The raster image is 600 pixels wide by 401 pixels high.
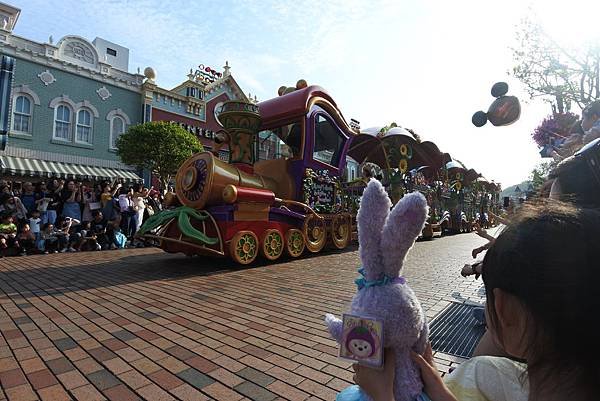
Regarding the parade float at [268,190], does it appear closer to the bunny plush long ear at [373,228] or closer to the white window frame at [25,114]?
the bunny plush long ear at [373,228]

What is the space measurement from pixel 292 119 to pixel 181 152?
1207cm

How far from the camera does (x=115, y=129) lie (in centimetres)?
1978

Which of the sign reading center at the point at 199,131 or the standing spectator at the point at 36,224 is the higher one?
the sign reading center at the point at 199,131

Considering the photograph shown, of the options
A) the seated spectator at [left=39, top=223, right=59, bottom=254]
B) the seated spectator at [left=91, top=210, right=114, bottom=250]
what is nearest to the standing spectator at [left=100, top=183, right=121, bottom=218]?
the seated spectator at [left=91, top=210, right=114, bottom=250]

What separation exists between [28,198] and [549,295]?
10727 mm

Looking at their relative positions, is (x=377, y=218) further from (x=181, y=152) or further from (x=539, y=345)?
(x=181, y=152)

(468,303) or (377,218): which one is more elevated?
(377,218)

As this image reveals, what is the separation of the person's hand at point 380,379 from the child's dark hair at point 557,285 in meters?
0.31

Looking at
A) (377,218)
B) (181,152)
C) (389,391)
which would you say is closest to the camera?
(389,391)

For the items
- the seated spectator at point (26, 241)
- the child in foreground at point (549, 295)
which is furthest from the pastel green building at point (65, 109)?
the child in foreground at point (549, 295)

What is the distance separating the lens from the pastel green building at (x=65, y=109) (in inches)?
645

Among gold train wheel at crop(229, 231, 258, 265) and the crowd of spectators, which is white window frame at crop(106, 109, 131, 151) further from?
gold train wheel at crop(229, 231, 258, 265)

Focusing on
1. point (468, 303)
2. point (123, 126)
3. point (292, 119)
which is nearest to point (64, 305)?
point (468, 303)

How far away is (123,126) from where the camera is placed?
20109 millimetres
